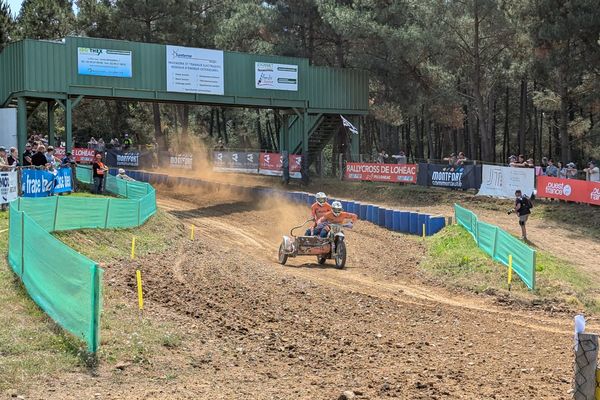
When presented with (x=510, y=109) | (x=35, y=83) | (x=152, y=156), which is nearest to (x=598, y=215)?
(x=35, y=83)

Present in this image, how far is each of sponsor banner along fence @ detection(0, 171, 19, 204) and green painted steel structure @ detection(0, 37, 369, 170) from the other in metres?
11.2

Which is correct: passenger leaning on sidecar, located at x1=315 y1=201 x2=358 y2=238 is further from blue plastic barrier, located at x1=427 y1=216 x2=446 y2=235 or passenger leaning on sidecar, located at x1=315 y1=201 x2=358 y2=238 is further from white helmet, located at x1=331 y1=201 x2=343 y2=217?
blue plastic barrier, located at x1=427 y1=216 x2=446 y2=235

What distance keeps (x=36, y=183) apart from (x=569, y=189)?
20096 millimetres

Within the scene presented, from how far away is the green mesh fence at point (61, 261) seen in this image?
8609 millimetres

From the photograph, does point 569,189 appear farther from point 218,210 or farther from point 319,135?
point 319,135

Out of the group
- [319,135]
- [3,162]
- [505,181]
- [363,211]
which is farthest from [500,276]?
[319,135]

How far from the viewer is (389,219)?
85.3ft

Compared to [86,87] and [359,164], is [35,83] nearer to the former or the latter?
[86,87]

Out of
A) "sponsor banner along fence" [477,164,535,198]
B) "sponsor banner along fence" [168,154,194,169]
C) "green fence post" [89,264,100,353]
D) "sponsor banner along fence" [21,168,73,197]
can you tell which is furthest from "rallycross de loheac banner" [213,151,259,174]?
"green fence post" [89,264,100,353]

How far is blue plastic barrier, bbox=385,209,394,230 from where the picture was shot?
2581 cm

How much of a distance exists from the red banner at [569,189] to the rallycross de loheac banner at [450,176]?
125 inches

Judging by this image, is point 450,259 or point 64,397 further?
point 450,259

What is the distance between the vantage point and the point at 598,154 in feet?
155

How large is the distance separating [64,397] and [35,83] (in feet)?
81.2
